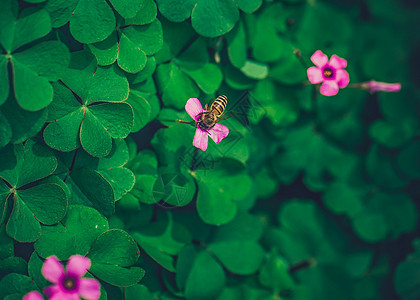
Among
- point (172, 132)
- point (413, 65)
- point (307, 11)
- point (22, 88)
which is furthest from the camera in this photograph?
point (413, 65)

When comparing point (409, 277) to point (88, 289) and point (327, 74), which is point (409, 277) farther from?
point (88, 289)

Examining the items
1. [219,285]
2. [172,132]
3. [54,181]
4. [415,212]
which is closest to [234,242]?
[219,285]

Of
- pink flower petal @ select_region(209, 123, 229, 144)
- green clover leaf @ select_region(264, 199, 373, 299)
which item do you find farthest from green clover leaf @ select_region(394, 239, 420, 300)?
pink flower petal @ select_region(209, 123, 229, 144)

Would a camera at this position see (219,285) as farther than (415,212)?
No

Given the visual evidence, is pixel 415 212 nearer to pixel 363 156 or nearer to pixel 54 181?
pixel 363 156

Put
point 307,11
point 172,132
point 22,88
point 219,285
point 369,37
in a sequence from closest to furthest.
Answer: point 22,88, point 172,132, point 219,285, point 307,11, point 369,37

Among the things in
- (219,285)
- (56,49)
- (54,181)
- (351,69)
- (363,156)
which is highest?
(56,49)

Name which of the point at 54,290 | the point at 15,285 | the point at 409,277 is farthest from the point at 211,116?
the point at 409,277
